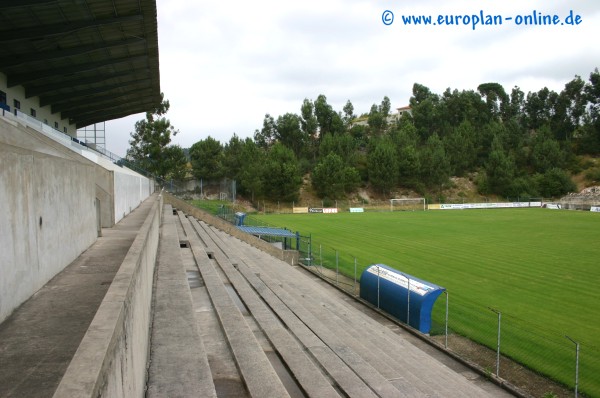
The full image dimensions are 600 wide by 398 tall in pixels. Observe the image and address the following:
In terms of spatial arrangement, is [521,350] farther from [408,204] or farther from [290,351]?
[408,204]

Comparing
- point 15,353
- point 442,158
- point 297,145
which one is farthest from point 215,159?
point 15,353

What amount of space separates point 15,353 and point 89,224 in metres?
5.21

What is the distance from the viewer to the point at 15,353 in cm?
329

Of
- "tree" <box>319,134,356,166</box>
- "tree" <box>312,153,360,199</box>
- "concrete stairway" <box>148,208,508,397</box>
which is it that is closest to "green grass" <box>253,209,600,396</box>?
"concrete stairway" <box>148,208,508,397</box>

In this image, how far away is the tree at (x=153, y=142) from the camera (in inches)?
2415

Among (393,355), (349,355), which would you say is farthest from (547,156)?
(349,355)

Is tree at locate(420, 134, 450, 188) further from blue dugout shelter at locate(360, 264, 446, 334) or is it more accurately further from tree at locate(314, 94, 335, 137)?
blue dugout shelter at locate(360, 264, 446, 334)

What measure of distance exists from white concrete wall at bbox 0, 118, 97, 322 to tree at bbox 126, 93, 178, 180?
56798 mm

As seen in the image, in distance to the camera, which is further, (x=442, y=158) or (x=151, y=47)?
(x=442, y=158)

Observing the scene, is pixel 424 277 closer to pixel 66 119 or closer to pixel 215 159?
pixel 66 119

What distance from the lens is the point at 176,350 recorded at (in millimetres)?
4984

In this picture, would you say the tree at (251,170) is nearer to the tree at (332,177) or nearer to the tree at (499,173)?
the tree at (332,177)

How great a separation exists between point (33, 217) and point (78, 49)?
18129 millimetres

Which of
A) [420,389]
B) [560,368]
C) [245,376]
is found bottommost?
[560,368]
